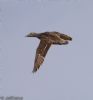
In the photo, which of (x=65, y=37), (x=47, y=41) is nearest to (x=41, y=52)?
(x=47, y=41)

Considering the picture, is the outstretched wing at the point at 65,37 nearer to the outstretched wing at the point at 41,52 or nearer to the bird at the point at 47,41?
the bird at the point at 47,41

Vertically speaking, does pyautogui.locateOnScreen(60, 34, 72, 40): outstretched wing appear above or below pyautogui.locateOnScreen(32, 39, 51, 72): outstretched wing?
above

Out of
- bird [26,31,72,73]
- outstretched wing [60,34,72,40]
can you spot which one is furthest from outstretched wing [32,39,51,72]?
outstretched wing [60,34,72,40]

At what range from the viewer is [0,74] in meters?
2.30

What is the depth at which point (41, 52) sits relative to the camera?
2297mm

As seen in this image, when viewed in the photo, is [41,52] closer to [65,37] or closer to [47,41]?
[47,41]

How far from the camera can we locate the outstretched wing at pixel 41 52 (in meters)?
2.28

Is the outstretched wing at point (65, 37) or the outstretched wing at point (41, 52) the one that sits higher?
the outstretched wing at point (65, 37)

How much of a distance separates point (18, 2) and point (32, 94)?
715 millimetres

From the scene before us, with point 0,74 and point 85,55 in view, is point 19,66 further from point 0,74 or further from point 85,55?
point 85,55

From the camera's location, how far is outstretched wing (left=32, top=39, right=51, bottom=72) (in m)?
2.28

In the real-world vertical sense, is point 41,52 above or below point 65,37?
below

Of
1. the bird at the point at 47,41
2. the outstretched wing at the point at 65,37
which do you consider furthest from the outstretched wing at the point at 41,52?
the outstretched wing at the point at 65,37

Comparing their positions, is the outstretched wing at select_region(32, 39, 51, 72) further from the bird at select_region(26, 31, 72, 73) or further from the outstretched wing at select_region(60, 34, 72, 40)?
the outstretched wing at select_region(60, 34, 72, 40)
